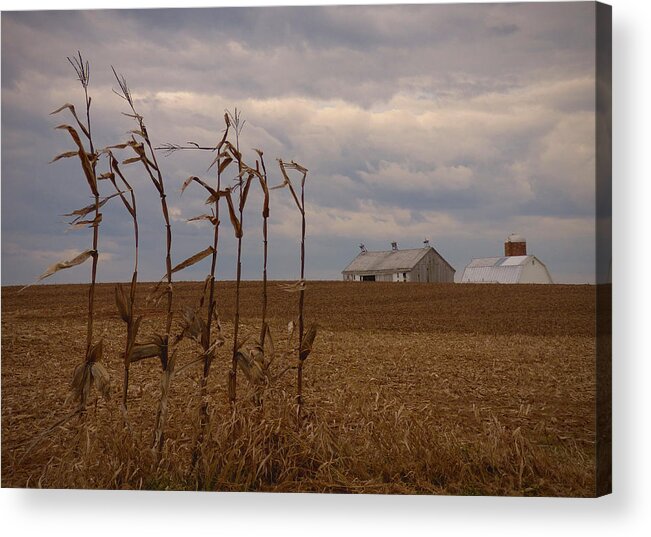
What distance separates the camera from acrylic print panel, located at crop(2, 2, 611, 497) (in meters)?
4.03

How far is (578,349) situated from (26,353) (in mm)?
2742

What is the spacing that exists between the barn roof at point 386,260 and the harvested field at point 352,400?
0.11 metres

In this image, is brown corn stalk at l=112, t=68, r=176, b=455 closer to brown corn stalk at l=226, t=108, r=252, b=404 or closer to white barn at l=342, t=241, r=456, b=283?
brown corn stalk at l=226, t=108, r=252, b=404

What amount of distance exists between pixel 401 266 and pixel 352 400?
2.32 ft

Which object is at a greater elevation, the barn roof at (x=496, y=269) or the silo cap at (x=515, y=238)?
the silo cap at (x=515, y=238)

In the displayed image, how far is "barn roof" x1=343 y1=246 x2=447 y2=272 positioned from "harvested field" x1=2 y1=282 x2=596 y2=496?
114 mm

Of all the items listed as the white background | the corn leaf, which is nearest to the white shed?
the white background

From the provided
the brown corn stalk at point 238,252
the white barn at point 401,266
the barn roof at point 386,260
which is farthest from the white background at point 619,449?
the barn roof at point 386,260

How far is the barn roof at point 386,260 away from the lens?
167 inches

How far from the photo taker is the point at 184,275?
418cm

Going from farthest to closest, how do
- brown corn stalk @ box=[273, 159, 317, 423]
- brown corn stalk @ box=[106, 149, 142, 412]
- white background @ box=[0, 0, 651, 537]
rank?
brown corn stalk @ box=[273, 159, 317, 423]
brown corn stalk @ box=[106, 149, 142, 412]
white background @ box=[0, 0, 651, 537]

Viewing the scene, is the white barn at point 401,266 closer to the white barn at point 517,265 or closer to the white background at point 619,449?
the white barn at point 517,265

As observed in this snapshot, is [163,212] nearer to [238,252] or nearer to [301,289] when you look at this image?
[238,252]

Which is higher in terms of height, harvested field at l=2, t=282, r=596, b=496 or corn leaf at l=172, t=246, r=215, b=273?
corn leaf at l=172, t=246, r=215, b=273
